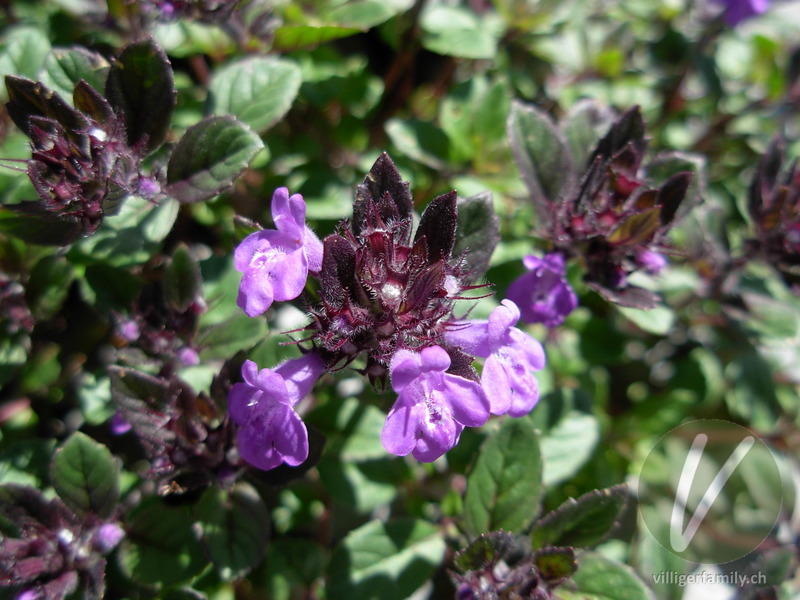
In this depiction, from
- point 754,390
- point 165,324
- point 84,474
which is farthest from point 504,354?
point 754,390

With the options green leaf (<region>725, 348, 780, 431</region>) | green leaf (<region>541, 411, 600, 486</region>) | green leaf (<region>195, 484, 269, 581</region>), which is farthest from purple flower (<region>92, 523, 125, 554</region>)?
green leaf (<region>725, 348, 780, 431</region>)

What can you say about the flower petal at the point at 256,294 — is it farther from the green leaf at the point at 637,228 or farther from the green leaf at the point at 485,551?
the green leaf at the point at 637,228

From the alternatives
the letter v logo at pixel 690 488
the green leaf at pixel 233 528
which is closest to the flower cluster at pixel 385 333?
the green leaf at pixel 233 528

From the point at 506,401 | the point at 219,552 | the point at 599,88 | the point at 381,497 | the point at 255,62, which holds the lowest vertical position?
the point at 381,497

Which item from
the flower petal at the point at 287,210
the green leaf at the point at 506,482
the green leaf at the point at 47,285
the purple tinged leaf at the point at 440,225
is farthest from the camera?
the green leaf at the point at 47,285

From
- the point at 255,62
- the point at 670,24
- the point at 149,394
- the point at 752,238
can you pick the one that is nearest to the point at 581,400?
the point at 752,238

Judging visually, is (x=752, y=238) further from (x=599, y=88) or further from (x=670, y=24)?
(x=670, y=24)
